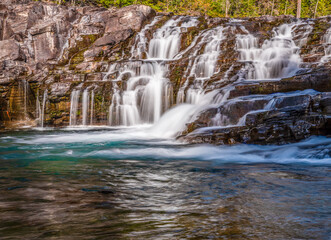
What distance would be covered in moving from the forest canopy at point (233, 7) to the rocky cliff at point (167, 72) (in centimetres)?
1851

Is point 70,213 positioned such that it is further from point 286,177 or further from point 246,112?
point 246,112

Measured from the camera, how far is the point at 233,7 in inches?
1906

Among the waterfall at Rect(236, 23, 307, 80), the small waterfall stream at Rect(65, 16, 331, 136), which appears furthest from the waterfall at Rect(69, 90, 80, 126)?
the waterfall at Rect(236, 23, 307, 80)

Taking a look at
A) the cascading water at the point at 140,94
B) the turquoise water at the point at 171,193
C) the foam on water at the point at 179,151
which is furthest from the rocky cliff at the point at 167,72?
the turquoise water at the point at 171,193

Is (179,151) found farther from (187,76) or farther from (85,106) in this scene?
(85,106)

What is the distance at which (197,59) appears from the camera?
1698cm

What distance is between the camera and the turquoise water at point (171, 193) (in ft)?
10.1

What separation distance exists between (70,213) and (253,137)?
21.6 ft

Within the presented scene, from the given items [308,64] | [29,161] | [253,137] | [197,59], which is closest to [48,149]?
[29,161]

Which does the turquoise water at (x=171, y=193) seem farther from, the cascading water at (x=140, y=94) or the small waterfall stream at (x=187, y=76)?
the cascading water at (x=140, y=94)

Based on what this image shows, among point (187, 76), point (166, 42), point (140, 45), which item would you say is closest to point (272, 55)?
point (187, 76)

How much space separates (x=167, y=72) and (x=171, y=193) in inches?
510

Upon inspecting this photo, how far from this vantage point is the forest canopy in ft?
139

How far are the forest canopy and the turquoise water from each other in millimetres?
36901
